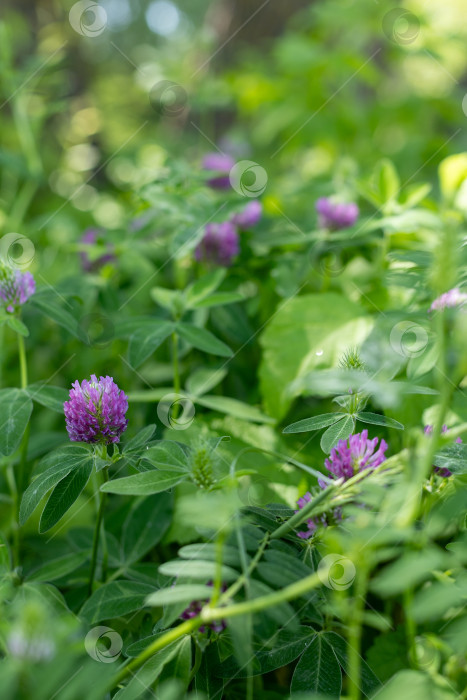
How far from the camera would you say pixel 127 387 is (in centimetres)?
121

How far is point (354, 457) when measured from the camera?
2.07 ft

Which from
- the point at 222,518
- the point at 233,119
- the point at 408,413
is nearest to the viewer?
the point at 222,518

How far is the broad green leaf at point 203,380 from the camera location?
3.23 ft

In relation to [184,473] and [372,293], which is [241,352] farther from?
[184,473]

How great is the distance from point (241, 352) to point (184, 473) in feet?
1.83

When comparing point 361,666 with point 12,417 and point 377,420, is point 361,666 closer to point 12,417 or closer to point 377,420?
point 377,420

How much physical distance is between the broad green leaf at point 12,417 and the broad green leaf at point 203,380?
26 centimetres

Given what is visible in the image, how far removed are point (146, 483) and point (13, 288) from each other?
319mm

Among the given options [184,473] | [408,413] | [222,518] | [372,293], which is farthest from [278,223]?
[222,518]

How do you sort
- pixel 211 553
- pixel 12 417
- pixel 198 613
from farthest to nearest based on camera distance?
pixel 12 417
pixel 198 613
pixel 211 553

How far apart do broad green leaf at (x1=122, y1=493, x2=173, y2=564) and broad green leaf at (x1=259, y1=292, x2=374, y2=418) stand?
0.21 m

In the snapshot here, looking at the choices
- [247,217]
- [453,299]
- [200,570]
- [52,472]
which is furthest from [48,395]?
[247,217]

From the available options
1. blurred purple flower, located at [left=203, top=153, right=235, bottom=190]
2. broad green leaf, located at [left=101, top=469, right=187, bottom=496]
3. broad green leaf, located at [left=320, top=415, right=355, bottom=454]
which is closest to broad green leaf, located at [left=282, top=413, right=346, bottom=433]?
broad green leaf, located at [left=320, top=415, right=355, bottom=454]

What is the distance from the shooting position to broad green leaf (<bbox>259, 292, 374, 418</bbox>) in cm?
98
